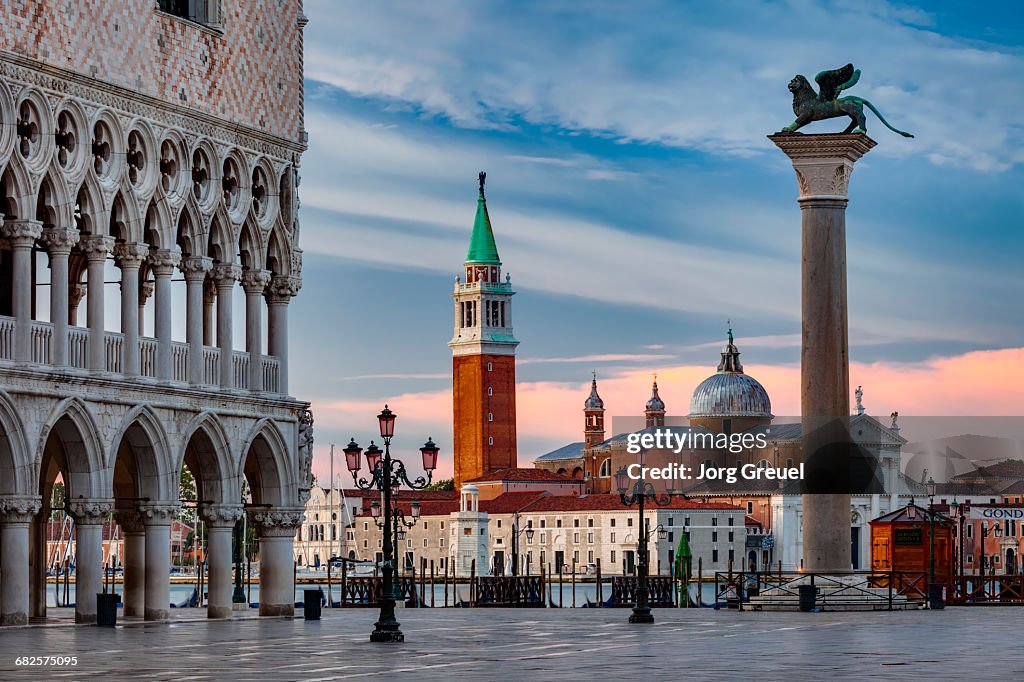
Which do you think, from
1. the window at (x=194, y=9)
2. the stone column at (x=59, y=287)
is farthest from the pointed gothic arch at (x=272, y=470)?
the window at (x=194, y=9)

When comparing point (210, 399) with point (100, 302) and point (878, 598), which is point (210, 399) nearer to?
point (100, 302)

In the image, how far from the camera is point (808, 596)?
4181cm

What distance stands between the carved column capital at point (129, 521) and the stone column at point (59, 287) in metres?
4.56

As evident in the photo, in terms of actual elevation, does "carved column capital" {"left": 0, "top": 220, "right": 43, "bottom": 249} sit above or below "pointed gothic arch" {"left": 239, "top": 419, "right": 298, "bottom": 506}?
above

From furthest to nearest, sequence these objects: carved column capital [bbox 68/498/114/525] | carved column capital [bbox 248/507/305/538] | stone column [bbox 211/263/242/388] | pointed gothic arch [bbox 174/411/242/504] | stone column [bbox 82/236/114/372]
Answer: carved column capital [bbox 248/507/305/538] < stone column [bbox 211/263/242/388] < pointed gothic arch [bbox 174/411/242/504] < stone column [bbox 82/236/114/372] < carved column capital [bbox 68/498/114/525]

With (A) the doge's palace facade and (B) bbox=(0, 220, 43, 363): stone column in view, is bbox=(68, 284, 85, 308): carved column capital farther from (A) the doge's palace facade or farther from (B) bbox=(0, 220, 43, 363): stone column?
(B) bbox=(0, 220, 43, 363): stone column

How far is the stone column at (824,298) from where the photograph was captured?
4100 cm

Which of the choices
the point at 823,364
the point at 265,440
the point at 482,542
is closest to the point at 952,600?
the point at 823,364

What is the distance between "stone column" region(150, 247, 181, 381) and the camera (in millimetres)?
38438

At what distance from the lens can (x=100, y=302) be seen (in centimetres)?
3675

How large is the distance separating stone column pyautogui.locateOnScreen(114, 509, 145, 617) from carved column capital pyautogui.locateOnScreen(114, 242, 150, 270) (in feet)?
15.3

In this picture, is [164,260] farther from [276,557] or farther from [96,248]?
[276,557]

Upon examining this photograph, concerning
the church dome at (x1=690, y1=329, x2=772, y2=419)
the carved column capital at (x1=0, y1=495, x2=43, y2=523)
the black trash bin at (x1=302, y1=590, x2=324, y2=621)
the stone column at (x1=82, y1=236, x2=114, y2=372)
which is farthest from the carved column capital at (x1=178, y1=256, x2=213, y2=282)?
the church dome at (x1=690, y1=329, x2=772, y2=419)

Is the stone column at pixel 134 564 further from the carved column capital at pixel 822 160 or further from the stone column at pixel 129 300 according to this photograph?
the carved column capital at pixel 822 160
